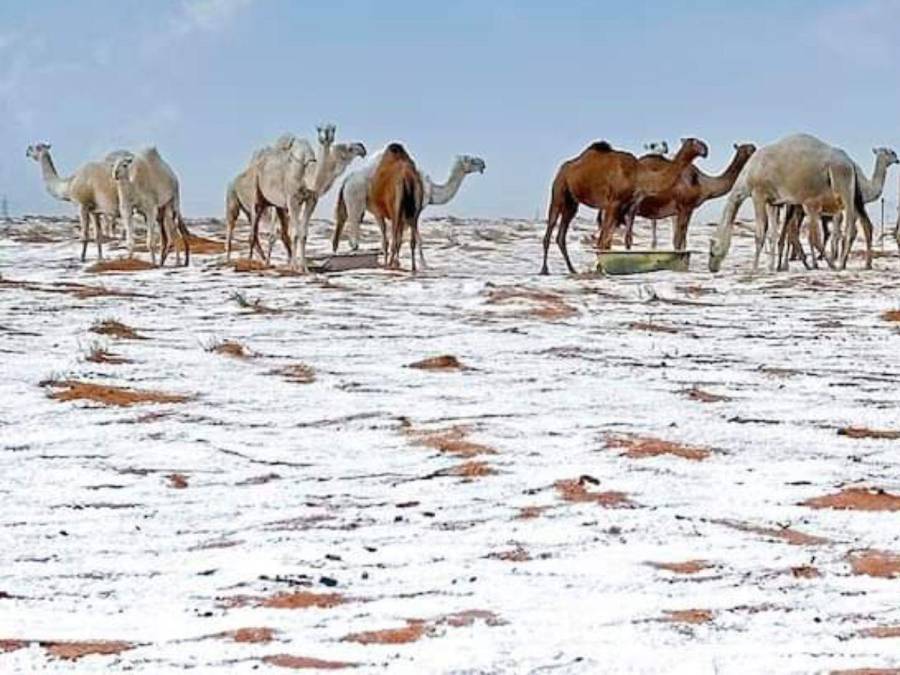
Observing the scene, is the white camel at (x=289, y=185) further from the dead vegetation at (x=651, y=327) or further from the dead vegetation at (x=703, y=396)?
the dead vegetation at (x=703, y=396)

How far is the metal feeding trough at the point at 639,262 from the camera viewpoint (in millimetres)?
18500

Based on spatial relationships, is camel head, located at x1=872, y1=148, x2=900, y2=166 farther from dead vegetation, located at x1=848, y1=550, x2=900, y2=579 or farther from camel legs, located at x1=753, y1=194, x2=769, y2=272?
dead vegetation, located at x1=848, y1=550, x2=900, y2=579

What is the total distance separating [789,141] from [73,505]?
52.6ft

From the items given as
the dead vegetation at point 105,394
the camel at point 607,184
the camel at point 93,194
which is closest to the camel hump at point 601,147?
the camel at point 607,184

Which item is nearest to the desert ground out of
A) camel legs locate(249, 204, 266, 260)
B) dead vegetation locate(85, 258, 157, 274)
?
dead vegetation locate(85, 258, 157, 274)

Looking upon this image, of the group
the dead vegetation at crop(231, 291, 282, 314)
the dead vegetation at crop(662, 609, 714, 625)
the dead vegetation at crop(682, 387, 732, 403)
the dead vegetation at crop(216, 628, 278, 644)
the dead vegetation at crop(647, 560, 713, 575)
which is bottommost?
the dead vegetation at crop(216, 628, 278, 644)

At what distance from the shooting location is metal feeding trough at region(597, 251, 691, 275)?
1850 cm

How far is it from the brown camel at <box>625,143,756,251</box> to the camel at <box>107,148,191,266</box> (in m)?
6.94

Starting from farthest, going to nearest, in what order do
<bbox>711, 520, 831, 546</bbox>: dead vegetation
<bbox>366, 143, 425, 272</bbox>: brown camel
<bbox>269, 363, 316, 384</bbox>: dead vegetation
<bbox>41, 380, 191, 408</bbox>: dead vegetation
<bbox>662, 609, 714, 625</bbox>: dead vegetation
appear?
<bbox>366, 143, 425, 272</bbox>: brown camel, <bbox>269, 363, 316, 384</bbox>: dead vegetation, <bbox>41, 380, 191, 408</bbox>: dead vegetation, <bbox>711, 520, 831, 546</bbox>: dead vegetation, <bbox>662, 609, 714, 625</bbox>: dead vegetation

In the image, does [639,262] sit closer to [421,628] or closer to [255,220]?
[255,220]

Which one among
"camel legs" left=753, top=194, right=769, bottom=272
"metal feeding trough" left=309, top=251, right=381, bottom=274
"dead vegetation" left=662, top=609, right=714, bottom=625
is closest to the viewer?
"dead vegetation" left=662, top=609, right=714, bottom=625

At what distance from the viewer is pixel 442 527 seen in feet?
15.9

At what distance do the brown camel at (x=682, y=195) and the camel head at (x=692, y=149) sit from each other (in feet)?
0.78

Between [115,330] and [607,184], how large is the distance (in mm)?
12675
